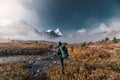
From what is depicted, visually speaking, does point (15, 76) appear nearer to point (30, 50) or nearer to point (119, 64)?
point (119, 64)

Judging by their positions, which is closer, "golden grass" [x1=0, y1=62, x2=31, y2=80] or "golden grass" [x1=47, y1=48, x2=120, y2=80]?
"golden grass" [x1=47, y1=48, x2=120, y2=80]

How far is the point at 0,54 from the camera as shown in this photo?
5738 centimetres

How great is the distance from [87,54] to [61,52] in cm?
1531

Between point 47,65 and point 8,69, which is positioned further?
point 47,65

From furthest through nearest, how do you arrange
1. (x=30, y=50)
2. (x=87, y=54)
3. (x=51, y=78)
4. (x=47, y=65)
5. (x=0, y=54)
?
(x=30, y=50), (x=0, y=54), (x=87, y=54), (x=47, y=65), (x=51, y=78)

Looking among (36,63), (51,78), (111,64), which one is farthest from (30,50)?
(51,78)

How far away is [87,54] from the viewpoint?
1924 inches

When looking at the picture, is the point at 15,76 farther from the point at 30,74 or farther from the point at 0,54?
the point at 0,54

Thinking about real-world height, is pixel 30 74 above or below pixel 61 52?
below

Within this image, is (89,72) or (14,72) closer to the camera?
(89,72)

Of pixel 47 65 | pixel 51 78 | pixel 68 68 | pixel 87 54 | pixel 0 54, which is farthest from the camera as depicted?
pixel 0 54

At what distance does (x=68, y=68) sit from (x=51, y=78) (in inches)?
134

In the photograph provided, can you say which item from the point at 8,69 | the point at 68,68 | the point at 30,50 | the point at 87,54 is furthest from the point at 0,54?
the point at 68,68

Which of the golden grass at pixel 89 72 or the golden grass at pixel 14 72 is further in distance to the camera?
the golden grass at pixel 14 72
